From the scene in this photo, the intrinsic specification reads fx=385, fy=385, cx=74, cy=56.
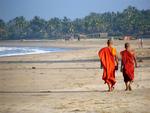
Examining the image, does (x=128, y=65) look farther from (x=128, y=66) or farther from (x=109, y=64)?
(x=109, y=64)

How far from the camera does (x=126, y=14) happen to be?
130 m

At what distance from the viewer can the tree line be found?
381 ft

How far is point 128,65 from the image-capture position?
1085 centimetres

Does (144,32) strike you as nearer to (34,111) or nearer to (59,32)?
(59,32)

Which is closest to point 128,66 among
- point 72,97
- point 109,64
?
point 109,64

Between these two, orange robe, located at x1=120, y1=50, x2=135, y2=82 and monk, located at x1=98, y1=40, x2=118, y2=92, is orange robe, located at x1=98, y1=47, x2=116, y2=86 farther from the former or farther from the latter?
orange robe, located at x1=120, y1=50, x2=135, y2=82

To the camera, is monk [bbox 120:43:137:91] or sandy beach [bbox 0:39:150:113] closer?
sandy beach [bbox 0:39:150:113]

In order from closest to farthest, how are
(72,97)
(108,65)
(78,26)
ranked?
(72,97)
(108,65)
(78,26)

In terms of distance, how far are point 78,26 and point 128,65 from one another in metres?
133

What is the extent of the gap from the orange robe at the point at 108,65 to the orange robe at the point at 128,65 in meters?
0.33

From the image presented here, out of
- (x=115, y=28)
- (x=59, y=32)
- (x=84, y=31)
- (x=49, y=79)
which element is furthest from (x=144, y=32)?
(x=49, y=79)

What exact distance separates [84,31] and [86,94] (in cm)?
13061

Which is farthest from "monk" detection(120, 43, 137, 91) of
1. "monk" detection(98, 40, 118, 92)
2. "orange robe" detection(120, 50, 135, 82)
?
"monk" detection(98, 40, 118, 92)

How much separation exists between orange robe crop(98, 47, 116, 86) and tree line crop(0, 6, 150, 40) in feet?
326
